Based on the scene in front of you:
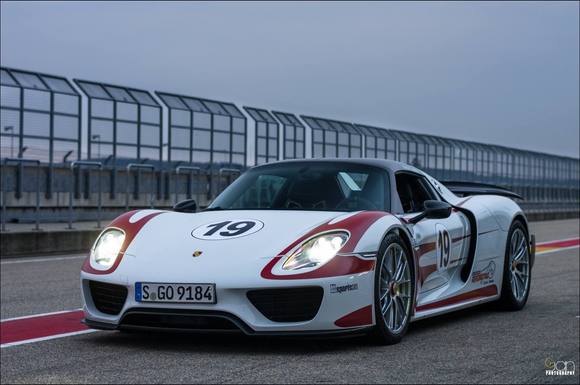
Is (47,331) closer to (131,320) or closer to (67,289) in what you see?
(131,320)

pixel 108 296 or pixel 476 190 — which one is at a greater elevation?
pixel 476 190

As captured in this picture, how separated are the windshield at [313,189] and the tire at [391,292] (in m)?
0.48

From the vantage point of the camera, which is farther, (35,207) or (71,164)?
(71,164)

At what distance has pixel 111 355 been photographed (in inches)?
200

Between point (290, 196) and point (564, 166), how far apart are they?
49164mm

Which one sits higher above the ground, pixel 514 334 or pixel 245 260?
pixel 245 260

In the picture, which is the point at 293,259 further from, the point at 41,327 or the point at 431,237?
the point at 41,327

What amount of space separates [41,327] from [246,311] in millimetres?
2064

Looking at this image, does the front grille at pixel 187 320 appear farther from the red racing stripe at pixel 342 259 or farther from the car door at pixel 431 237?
the car door at pixel 431 237

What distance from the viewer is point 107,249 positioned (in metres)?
5.51

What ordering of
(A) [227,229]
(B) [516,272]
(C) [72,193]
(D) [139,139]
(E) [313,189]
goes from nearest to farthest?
(A) [227,229] → (E) [313,189] → (B) [516,272] → (C) [72,193] → (D) [139,139]

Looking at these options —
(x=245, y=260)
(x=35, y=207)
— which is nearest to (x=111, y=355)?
(x=245, y=260)

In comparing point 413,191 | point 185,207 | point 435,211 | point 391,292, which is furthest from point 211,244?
point 413,191

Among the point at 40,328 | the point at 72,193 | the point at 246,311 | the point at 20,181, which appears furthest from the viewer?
the point at 72,193
